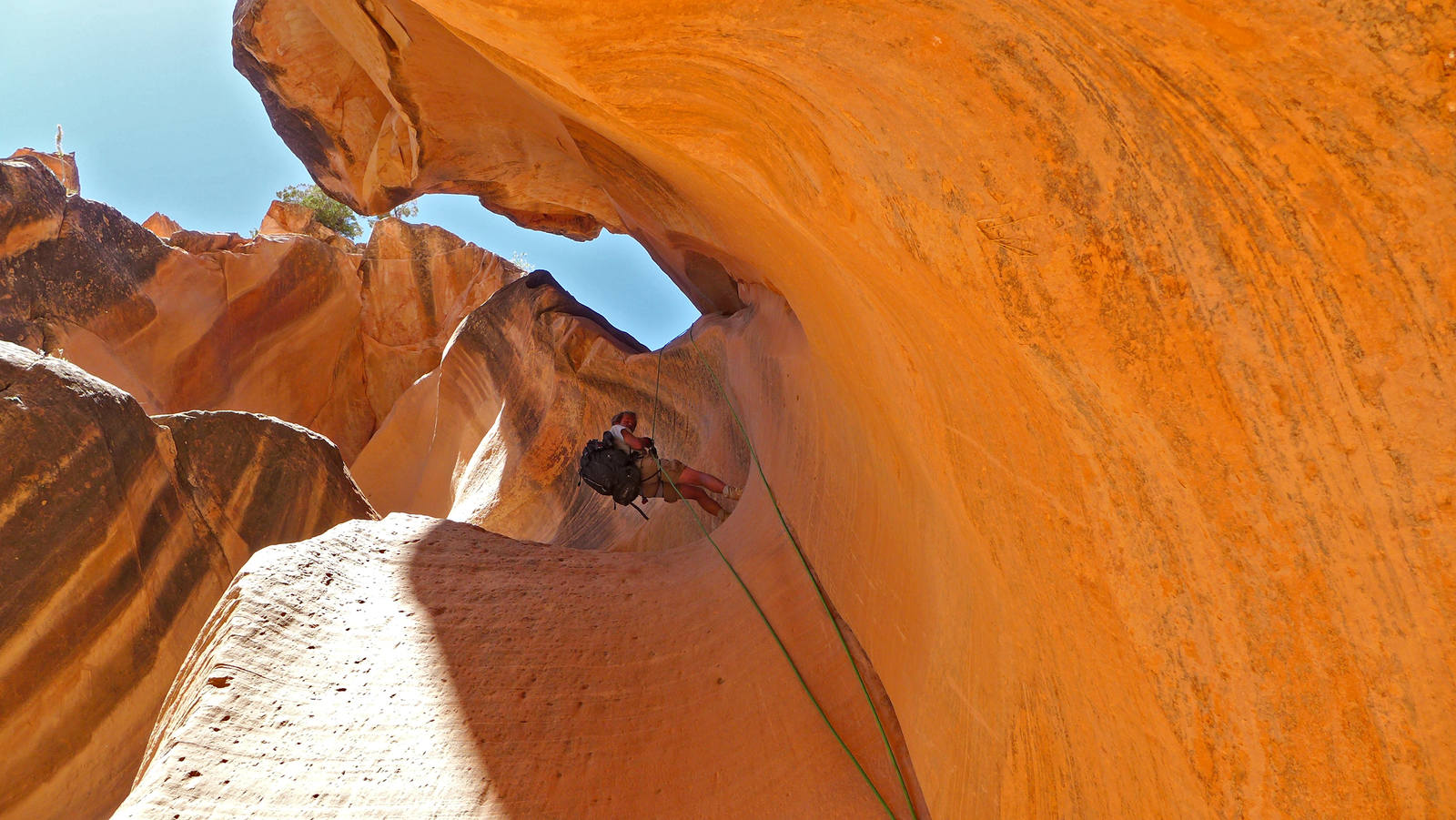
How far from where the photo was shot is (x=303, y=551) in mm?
3670

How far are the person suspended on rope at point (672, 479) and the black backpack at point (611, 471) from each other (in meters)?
0.09

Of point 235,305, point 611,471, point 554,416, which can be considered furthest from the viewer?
point 235,305

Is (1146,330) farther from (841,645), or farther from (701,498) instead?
(701,498)

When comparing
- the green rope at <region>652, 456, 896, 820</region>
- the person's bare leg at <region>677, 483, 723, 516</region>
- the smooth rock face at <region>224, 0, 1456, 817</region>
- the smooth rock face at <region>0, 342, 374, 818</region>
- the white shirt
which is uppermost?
the smooth rock face at <region>224, 0, 1456, 817</region>

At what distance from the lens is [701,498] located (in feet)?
21.7

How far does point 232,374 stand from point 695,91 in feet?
42.7

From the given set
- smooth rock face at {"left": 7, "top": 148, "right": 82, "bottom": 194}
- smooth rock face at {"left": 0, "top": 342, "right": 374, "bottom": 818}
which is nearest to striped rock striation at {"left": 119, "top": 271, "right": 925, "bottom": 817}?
smooth rock face at {"left": 0, "top": 342, "right": 374, "bottom": 818}

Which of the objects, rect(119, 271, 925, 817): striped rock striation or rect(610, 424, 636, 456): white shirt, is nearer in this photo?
rect(119, 271, 925, 817): striped rock striation

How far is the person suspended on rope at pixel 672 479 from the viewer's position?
6500 mm

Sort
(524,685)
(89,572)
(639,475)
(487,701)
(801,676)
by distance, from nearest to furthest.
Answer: (487,701)
(524,685)
(801,676)
(89,572)
(639,475)

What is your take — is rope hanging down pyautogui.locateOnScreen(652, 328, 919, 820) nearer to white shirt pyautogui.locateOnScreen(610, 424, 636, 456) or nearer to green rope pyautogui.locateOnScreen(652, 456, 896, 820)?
green rope pyautogui.locateOnScreen(652, 456, 896, 820)

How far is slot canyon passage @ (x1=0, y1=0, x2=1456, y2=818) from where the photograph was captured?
4.16 ft

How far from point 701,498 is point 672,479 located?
11.6 inches

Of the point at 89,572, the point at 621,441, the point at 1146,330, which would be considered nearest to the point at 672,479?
the point at 621,441
